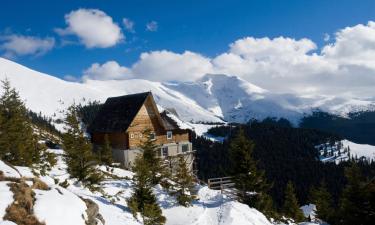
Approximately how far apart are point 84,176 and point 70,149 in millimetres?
2712

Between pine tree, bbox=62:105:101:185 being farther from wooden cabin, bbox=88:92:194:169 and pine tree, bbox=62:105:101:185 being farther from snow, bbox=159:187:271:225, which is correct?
wooden cabin, bbox=88:92:194:169

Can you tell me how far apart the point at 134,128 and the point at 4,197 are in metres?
40.6

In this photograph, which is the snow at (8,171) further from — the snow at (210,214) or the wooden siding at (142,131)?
the wooden siding at (142,131)

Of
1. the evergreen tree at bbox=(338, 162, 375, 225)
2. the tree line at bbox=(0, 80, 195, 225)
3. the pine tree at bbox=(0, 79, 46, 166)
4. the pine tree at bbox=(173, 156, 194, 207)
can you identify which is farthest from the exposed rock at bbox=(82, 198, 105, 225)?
the evergreen tree at bbox=(338, 162, 375, 225)

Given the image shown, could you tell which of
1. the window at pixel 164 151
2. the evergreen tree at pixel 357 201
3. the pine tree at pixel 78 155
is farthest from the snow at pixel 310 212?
the pine tree at pixel 78 155

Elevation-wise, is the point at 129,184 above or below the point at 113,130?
below

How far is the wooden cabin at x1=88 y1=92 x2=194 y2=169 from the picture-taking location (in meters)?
55.5

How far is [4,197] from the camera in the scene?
15.2m

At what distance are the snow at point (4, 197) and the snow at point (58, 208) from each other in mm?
1004

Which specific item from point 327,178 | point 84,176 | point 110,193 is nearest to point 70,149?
point 84,176

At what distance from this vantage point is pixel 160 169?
36.2 metres

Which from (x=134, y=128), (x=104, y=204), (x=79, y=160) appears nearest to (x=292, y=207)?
(x=134, y=128)

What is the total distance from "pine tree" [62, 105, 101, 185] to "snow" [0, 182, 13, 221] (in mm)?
14079

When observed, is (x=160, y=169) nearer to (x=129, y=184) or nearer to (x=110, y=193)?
(x=129, y=184)
